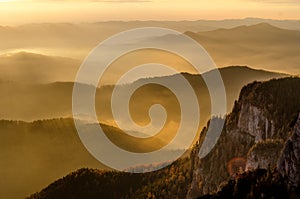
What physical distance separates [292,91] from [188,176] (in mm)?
45731

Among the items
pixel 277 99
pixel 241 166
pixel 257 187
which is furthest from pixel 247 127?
pixel 257 187

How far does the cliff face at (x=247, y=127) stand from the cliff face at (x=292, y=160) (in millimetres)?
33155

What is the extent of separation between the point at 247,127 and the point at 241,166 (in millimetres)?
13643

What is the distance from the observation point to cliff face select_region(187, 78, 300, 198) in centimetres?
13425

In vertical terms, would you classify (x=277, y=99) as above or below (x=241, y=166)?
above

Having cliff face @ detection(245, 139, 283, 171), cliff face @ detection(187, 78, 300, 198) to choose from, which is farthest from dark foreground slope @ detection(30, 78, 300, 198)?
cliff face @ detection(245, 139, 283, 171)

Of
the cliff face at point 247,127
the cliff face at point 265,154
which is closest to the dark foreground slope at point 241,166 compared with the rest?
the cliff face at point 247,127

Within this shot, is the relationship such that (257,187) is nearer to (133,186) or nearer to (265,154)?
(265,154)

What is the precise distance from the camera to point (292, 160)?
8888 centimetres

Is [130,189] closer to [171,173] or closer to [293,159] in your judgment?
[171,173]

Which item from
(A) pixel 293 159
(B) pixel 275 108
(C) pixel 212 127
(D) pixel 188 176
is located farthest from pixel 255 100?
(A) pixel 293 159

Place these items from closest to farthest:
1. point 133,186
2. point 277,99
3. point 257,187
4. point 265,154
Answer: point 257,187 < point 265,154 < point 277,99 < point 133,186

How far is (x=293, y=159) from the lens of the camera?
88.8 m

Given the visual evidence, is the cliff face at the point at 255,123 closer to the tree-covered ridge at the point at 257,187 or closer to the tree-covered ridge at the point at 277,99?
the tree-covered ridge at the point at 277,99
